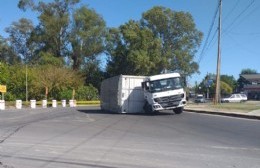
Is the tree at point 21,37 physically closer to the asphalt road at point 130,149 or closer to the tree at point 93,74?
the tree at point 93,74

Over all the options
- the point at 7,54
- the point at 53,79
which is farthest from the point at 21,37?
the point at 53,79

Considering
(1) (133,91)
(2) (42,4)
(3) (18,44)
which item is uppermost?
(2) (42,4)

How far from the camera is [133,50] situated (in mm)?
82125

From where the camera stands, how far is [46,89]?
72.9m

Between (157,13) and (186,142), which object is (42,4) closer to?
(157,13)

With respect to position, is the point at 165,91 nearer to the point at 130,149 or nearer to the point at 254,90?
the point at 130,149

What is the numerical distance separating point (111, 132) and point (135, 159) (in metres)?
7.14

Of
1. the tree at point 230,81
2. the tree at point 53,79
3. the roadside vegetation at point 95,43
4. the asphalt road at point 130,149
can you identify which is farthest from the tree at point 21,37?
the tree at point 230,81

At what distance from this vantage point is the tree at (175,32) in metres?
85.3

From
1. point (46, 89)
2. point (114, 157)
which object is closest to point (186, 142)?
point (114, 157)

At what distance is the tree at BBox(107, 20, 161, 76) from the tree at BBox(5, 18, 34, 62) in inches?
600

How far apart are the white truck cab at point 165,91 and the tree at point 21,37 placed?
60.9 m

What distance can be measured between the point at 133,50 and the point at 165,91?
51595 mm

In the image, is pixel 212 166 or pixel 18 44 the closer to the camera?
pixel 212 166
